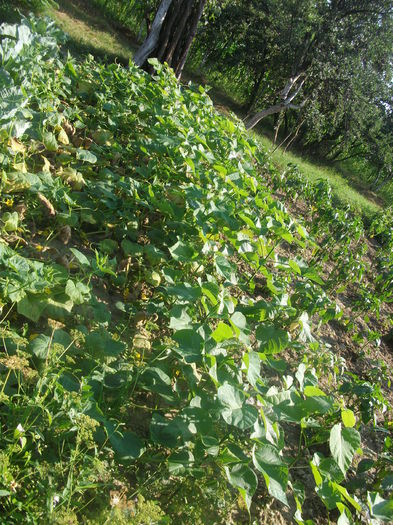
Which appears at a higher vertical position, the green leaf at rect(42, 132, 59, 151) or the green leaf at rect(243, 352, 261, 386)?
the green leaf at rect(243, 352, 261, 386)

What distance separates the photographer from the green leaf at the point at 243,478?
1344 mm

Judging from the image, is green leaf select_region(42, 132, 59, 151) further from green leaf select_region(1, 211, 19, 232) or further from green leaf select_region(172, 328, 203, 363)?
green leaf select_region(172, 328, 203, 363)

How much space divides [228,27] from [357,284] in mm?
10935

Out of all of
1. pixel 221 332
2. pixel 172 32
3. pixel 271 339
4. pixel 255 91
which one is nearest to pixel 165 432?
pixel 221 332

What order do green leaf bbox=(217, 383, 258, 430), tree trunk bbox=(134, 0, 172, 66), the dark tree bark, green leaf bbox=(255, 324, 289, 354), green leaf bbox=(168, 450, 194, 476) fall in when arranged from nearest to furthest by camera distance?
green leaf bbox=(217, 383, 258, 430)
green leaf bbox=(168, 450, 194, 476)
green leaf bbox=(255, 324, 289, 354)
the dark tree bark
tree trunk bbox=(134, 0, 172, 66)

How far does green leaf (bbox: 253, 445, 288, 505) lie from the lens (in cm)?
129

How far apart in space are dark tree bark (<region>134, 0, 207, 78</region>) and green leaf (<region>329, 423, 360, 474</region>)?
6104mm

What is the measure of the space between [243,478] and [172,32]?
21.1ft

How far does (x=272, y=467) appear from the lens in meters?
1.33

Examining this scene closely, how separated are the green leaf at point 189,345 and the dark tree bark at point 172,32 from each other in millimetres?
5853

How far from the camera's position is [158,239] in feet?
8.31

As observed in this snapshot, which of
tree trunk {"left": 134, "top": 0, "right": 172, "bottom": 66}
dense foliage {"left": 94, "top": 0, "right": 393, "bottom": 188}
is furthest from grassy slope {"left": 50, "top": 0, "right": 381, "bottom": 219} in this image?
tree trunk {"left": 134, "top": 0, "right": 172, "bottom": 66}

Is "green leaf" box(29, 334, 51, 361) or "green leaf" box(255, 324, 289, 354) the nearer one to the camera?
"green leaf" box(29, 334, 51, 361)

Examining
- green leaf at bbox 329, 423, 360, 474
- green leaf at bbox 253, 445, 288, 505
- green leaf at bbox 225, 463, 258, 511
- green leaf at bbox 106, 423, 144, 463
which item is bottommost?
green leaf at bbox 106, 423, 144, 463
